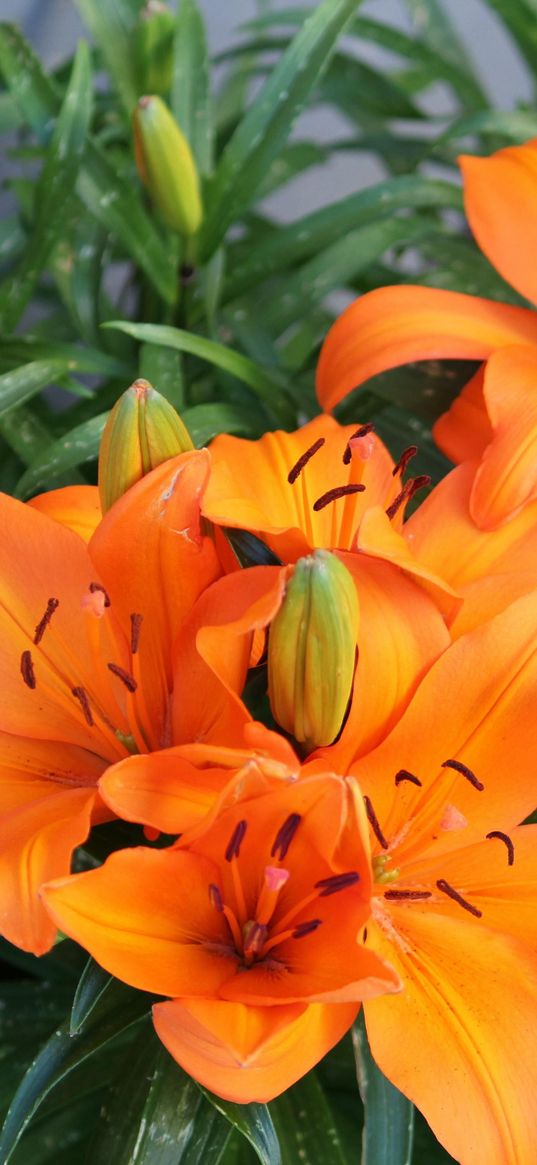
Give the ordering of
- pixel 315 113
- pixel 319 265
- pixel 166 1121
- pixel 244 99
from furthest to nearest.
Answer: pixel 315 113 < pixel 244 99 < pixel 319 265 < pixel 166 1121

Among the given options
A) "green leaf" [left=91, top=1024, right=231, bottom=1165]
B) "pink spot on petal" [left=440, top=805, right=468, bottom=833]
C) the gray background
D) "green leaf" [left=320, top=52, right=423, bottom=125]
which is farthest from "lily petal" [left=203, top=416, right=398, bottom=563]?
the gray background

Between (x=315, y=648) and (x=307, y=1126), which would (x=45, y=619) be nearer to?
(x=315, y=648)

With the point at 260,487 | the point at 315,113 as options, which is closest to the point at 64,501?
the point at 260,487

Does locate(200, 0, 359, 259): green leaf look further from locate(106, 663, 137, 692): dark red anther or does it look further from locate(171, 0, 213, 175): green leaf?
locate(106, 663, 137, 692): dark red anther

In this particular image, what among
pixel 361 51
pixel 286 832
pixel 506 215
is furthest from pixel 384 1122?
pixel 361 51

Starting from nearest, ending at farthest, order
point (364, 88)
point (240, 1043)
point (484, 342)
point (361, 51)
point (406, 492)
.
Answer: point (240, 1043) → point (406, 492) → point (484, 342) → point (364, 88) → point (361, 51)

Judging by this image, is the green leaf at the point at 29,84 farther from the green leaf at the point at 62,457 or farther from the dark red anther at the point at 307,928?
the dark red anther at the point at 307,928

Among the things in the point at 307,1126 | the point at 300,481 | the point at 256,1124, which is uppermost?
the point at 300,481

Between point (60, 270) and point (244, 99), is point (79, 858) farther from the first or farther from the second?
point (244, 99)
